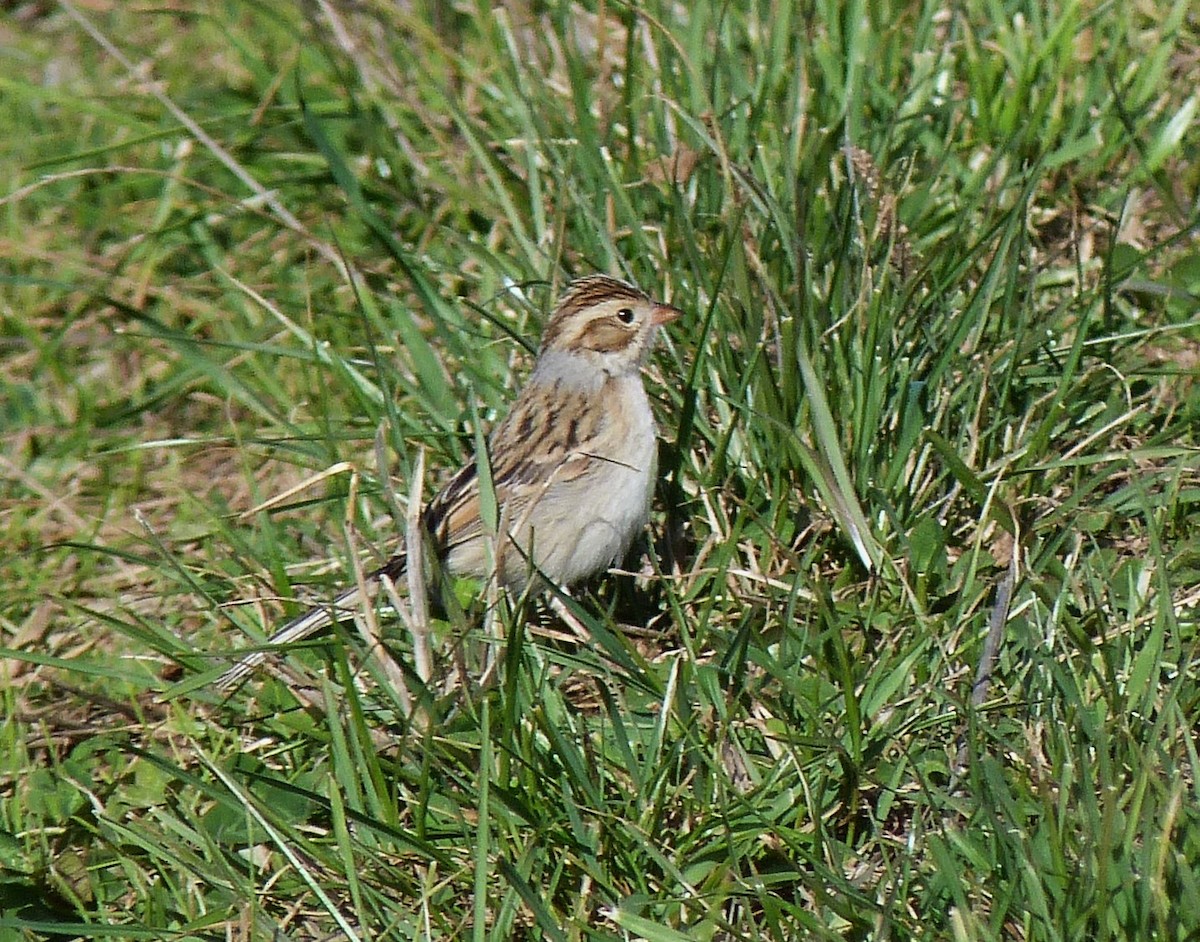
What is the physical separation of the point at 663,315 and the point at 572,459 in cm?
43

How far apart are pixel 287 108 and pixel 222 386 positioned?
1339 millimetres

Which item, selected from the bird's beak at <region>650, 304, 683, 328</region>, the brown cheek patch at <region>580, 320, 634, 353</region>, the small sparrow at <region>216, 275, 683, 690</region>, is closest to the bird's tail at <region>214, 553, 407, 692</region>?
the small sparrow at <region>216, 275, 683, 690</region>

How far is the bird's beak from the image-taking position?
4352 millimetres

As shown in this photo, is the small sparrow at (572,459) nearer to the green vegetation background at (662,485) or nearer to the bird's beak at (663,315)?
the bird's beak at (663,315)

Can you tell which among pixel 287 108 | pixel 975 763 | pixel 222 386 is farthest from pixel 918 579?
pixel 287 108

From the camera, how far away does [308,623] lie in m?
4.01

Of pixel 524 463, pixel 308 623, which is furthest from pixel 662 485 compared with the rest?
pixel 308 623

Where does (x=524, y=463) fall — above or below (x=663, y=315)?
below

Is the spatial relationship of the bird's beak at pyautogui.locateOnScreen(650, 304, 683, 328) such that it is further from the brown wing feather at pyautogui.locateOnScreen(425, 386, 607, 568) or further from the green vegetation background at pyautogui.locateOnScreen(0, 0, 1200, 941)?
the brown wing feather at pyautogui.locateOnScreen(425, 386, 607, 568)

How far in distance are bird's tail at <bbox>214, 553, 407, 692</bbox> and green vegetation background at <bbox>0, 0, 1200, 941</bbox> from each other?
0.06 meters

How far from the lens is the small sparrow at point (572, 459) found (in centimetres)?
416

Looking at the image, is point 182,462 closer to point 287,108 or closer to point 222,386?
point 222,386

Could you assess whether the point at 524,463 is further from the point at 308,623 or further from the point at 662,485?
the point at 308,623

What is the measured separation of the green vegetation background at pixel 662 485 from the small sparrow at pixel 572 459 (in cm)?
13
